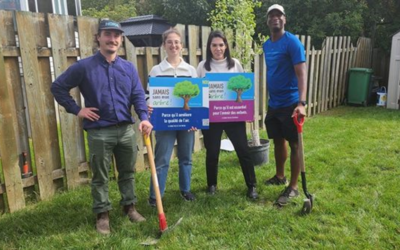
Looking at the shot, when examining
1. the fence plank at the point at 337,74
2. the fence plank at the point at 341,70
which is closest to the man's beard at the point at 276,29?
the fence plank at the point at 337,74

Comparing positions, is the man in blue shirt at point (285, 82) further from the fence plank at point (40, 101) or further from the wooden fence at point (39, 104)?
the fence plank at point (40, 101)

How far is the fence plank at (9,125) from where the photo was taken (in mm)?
3383

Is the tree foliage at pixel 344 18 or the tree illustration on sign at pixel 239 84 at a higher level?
the tree foliage at pixel 344 18

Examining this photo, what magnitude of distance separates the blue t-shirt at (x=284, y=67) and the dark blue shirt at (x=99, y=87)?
1637mm

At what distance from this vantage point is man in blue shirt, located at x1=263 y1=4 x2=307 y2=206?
3.45 meters

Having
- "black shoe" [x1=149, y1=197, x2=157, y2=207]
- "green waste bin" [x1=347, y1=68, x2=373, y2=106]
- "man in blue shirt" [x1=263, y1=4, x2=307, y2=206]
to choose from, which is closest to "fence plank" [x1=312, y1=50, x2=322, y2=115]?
"green waste bin" [x1=347, y1=68, x2=373, y2=106]

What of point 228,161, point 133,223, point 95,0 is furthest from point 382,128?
point 95,0

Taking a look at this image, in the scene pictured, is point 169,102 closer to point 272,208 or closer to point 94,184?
point 94,184

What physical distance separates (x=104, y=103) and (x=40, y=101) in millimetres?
1199

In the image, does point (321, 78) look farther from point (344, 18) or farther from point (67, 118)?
point (67, 118)

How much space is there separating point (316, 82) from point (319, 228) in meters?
6.28

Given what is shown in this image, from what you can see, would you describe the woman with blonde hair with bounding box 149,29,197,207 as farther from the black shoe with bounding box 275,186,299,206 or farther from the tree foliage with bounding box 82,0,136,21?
the tree foliage with bounding box 82,0,136,21

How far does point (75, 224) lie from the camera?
331 centimetres

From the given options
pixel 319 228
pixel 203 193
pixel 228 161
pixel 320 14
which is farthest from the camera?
pixel 320 14
